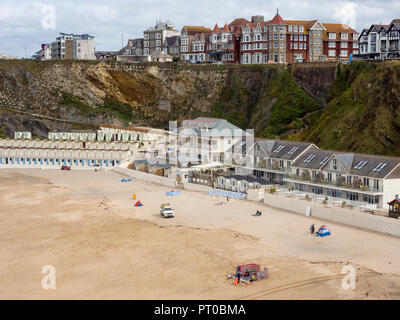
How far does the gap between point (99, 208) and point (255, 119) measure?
4359 cm

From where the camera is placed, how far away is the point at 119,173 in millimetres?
72062

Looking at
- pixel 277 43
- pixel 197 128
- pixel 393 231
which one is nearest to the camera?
pixel 393 231

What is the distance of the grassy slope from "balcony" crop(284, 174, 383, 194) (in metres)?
12.2

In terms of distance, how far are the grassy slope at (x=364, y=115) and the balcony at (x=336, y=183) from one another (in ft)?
40.1

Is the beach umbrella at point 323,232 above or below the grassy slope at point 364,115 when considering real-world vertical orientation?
Answer: below

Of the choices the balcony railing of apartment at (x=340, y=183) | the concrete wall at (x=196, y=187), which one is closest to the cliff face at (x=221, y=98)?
the balcony railing of apartment at (x=340, y=183)

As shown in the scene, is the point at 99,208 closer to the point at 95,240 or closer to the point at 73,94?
the point at 95,240

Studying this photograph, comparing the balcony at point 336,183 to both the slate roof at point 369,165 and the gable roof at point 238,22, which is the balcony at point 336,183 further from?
the gable roof at point 238,22

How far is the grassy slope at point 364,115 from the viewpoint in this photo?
60.0m

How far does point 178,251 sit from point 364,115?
3715cm

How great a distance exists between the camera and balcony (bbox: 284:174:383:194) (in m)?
44.3

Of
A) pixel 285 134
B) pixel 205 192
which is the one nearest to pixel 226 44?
pixel 285 134

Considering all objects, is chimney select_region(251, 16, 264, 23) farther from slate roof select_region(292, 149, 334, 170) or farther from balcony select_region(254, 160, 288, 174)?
slate roof select_region(292, 149, 334, 170)

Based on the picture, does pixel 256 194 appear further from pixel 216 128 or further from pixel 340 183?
pixel 216 128
